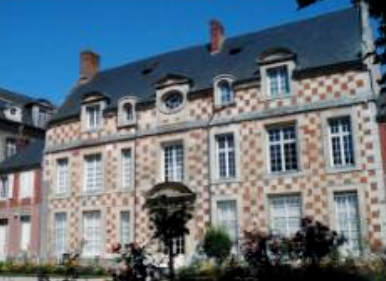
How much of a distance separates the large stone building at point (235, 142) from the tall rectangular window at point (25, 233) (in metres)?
1.57

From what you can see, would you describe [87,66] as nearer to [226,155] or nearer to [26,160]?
[26,160]

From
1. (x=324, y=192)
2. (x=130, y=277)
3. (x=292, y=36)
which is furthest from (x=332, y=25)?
(x=130, y=277)

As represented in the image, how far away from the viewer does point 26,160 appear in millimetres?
26172

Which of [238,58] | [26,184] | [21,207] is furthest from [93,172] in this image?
[238,58]

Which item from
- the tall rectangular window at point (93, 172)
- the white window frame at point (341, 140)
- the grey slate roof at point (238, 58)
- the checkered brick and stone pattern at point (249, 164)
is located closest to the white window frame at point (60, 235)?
the checkered brick and stone pattern at point (249, 164)

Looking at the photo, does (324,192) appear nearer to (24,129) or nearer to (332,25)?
(332,25)

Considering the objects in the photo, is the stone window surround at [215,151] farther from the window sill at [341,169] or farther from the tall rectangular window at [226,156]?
the window sill at [341,169]

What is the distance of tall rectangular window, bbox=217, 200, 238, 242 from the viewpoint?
1903 cm

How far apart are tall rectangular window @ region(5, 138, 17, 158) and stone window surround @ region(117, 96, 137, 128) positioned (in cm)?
1349

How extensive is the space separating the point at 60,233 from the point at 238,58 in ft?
35.0

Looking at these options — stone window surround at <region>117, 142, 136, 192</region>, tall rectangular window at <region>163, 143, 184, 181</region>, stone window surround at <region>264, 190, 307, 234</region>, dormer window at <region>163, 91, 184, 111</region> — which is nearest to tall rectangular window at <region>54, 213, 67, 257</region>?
stone window surround at <region>117, 142, 136, 192</region>

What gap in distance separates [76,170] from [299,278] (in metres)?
14.0

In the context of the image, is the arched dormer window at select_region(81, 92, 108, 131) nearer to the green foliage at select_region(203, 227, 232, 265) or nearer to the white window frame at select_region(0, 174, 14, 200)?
the white window frame at select_region(0, 174, 14, 200)

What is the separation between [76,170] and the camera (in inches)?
917
